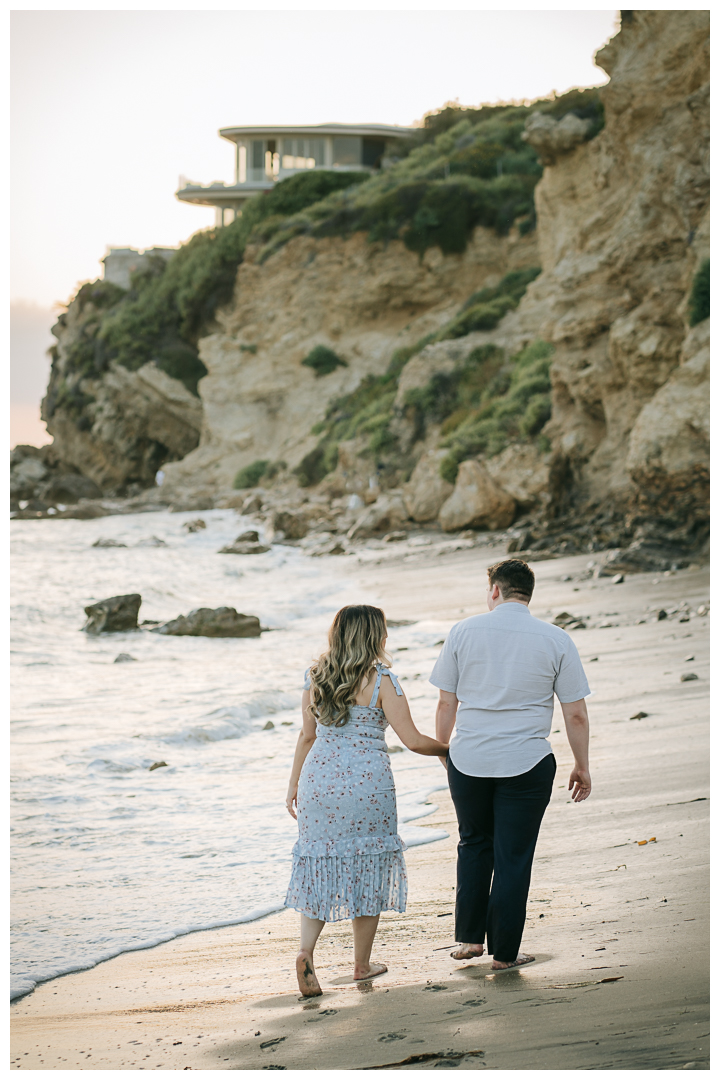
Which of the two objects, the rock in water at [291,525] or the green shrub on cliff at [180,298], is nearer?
the rock in water at [291,525]

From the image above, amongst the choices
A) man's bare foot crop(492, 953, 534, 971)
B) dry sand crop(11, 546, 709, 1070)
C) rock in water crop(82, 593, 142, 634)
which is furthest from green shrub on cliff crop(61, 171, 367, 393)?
man's bare foot crop(492, 953, 534, 971)

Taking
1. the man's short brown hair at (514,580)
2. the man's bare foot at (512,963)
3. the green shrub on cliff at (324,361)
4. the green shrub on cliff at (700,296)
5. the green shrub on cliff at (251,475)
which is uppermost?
the green shrub on cliff at (324,361)

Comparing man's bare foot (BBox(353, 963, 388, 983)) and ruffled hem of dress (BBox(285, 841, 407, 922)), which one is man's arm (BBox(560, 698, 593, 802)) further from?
man's bare foot (BBox(353, 963, 388, 983))

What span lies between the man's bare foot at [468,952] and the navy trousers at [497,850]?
0.09ft

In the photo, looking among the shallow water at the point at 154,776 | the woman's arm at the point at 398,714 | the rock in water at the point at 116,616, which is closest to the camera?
the woman's arm at the point at 398,714

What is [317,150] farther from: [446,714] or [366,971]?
[366,971]

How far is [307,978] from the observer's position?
9.86 feet

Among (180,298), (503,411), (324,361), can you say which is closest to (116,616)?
(503,411)

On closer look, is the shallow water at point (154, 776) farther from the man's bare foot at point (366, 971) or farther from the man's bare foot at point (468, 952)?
the man's bare foot at point (468, 952)

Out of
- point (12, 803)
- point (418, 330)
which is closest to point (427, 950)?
point (12, 803)

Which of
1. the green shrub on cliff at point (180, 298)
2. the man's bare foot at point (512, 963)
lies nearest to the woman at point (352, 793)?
the man's bare foot at point (512, 963)

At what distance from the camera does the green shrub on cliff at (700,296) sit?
48.8 ft

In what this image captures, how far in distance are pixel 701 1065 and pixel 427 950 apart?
4.13 ft

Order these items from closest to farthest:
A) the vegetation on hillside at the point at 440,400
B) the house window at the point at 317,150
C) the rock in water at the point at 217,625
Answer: the rock in water at the point at 217,625 → the vegetation on hillside at the point at 440,400 → the house window at the point at 317,150
